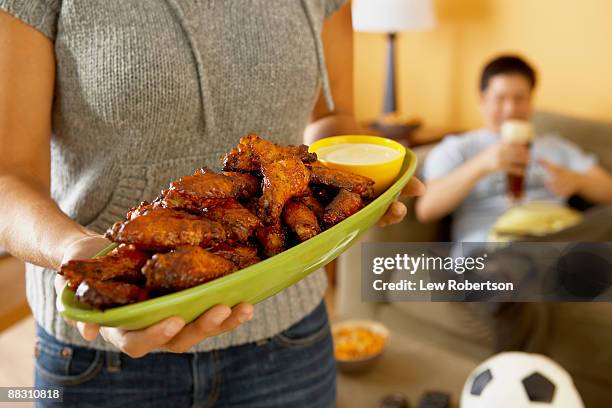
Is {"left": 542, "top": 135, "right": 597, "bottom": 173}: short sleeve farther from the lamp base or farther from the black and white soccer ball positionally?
the black and white soccer ball

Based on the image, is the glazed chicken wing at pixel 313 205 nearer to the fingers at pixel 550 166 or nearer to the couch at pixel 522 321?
the couch at pixel 522 321

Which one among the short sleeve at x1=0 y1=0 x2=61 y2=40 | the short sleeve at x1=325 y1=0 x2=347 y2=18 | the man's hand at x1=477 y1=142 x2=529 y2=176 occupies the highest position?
the short sleeve at x1=0 y1=0 x2=61 y2=40

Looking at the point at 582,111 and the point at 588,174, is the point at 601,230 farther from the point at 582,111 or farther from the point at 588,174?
the point at 582,111

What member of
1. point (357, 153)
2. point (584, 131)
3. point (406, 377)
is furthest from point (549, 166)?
point (357, 153)

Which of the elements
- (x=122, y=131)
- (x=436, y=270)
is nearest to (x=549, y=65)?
(x=436, y=270)

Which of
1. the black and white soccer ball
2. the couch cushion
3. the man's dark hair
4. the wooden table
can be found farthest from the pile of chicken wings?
the couch cushion

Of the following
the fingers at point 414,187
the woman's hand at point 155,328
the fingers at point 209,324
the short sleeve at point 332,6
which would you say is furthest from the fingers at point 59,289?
the short sleeve at point 332,6

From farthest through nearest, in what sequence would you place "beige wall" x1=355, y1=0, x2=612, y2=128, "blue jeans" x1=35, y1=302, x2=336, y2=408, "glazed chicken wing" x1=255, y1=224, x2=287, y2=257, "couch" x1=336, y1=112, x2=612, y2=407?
"beige wall" x1=355, y1=0, x2=612, y2=128 → "couch" x1=336, y1=112, x2=612, y2=407 → "blue jeans" x1=35, y1=302, x2=336, y2=408 → "glazed chicken wing" x1=255, y1=224, x2=287, y2=257
